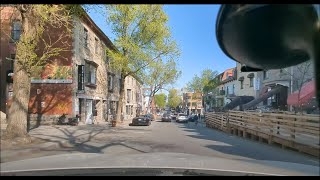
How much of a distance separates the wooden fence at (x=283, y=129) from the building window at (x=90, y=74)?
47.6 feet

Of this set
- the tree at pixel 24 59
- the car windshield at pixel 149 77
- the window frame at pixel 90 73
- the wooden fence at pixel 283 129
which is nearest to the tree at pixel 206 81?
the car windshield at pixel 149 77

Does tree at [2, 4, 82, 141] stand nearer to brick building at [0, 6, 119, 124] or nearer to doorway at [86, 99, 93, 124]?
brick building at [0, 6, 119, 124]

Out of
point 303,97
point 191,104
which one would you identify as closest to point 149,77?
point 303,97

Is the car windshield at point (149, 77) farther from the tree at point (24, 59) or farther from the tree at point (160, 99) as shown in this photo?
the tree at point (160, 99)

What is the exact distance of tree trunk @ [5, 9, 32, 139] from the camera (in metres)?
17.5

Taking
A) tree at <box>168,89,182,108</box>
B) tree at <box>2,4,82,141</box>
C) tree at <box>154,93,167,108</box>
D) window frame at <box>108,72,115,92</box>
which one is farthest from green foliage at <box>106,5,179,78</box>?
tree at <box>168,89,182,108</box>

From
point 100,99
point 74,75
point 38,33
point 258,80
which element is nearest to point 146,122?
point 100,99

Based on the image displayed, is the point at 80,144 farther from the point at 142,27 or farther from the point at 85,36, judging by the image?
the point at 85,36

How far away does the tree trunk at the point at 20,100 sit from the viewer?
17.5 meters

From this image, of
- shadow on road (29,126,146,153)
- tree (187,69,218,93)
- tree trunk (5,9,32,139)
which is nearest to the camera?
shadow on road (29,126,146,153)

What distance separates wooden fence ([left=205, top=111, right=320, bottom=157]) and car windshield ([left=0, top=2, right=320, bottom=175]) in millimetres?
58

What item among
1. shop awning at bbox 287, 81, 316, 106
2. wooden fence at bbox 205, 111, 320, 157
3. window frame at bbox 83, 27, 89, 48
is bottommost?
wooden fence at bbox 205, 111, 320, 157

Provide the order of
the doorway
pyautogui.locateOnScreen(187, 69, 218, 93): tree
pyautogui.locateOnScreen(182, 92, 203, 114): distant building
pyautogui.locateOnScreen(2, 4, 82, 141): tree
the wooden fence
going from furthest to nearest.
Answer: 1. pyautogui.locateOnScreen(182, 92, 203, 114): distant building
2. pyautogui.locateOnScreen(187, 69, 218, 93): tree
3. the doorway
4. pyautogui.locateOnScreen(2, 4, 82, 141): tree
5. the wooden fence
